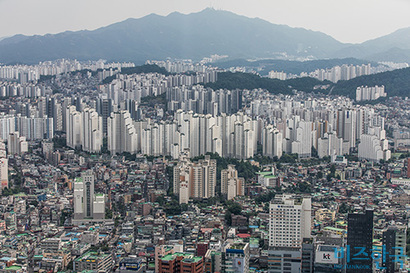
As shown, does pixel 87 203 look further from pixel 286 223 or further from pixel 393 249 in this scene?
pixel 393 249

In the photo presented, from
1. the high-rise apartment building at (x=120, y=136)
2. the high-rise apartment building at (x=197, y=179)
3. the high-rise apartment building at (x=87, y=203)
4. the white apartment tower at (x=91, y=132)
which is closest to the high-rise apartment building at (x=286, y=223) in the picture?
the high-rise apartment building at (x=87, y=203)

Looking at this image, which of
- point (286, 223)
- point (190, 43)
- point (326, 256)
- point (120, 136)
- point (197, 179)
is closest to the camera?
point (326, 256)

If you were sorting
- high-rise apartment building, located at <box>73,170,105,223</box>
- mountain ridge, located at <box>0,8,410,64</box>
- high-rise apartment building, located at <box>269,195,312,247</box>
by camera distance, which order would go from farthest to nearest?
mountain ridge, located at <box>0,8,410,64</box>, high-rise apartment building, located at <box>73,170,105,223</box>, high-rise apartment building, located at <box>269,195,312,247</box>

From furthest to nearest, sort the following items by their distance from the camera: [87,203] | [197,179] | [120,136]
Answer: [120,136]
[197,179]
[87,203]

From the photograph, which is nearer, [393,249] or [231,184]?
[393,249]

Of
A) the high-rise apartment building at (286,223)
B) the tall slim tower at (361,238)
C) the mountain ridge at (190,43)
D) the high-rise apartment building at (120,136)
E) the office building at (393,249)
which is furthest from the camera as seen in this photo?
the mountain ridge at (190,43)

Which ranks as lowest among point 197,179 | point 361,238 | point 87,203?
point 87,203

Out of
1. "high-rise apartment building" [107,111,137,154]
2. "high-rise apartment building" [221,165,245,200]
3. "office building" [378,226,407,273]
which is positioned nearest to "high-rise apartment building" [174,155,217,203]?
"high-rise apartment building" [221,165,245,200]

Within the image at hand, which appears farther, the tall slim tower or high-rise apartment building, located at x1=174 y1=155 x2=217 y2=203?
high-rise apartment building, located at x1=174 y1=155 x2=217 y2=203

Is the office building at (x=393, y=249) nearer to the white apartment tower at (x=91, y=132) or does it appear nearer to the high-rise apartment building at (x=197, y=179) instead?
the high-rise apartment building at (x=197, y=179)

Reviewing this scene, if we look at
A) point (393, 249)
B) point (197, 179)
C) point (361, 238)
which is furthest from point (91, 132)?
point (361, 238)

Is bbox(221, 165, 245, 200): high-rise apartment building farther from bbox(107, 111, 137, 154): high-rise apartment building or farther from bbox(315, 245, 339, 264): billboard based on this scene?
bbox(315, 245, 339, 264): billboard
